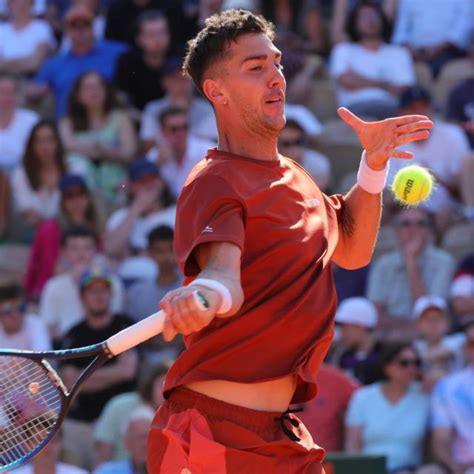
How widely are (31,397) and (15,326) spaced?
15.9 ft

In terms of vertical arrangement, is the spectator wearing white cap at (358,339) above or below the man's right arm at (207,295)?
below

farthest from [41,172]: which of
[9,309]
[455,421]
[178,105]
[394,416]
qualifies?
[455,421]

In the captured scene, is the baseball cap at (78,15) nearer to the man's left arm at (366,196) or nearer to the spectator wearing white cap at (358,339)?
the spectator wearing white cap at (358,339)

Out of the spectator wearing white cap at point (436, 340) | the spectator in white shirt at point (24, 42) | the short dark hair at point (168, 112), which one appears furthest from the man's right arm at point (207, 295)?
the spectator in white shirt at point (24, 42)

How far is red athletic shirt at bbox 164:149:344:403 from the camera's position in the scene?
447 centimetres

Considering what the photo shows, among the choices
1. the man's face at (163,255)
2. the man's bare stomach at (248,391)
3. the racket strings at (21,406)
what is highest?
the man's bare stomach at (248,391)

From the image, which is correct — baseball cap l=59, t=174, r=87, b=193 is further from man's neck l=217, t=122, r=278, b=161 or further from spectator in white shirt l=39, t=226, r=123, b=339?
man's neck l=217, t=122, r=278, b=161

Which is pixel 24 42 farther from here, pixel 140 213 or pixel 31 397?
pixel 31 397

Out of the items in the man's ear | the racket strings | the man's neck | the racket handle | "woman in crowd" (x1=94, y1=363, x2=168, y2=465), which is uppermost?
the man's ear

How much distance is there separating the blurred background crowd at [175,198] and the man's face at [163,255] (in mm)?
11

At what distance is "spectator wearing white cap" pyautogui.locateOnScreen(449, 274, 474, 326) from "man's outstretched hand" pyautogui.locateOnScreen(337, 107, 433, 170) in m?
4.61

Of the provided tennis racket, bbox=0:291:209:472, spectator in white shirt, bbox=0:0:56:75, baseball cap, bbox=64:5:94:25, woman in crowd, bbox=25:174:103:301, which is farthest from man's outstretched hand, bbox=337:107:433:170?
spectator in white shirt, bbox=0:0:56:75

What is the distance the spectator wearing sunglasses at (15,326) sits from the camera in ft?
31.1

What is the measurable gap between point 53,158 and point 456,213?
11.0 ft
